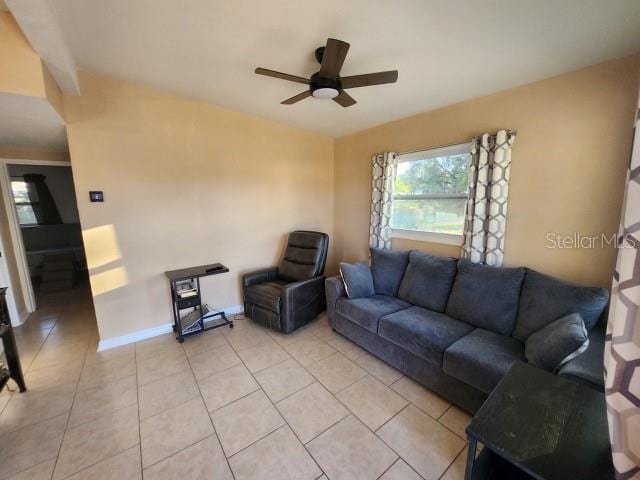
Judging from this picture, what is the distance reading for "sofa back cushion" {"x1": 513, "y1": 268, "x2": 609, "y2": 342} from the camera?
1.69 meters

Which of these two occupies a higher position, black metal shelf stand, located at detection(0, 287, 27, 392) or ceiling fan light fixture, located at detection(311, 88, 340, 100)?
ceiling fan light fixture, located at detection(311, 88, 340, 100)

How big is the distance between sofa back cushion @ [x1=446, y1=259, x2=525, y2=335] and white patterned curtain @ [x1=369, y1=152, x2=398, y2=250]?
110cm

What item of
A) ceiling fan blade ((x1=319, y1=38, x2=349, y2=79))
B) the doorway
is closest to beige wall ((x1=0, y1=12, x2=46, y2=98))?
ceiling fan blade ((x1=319, y1=38, x2=349, y2=79))

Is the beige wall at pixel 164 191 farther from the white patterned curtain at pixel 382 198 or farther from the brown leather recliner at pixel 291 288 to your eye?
the white patterned curtain at pixel 382 198

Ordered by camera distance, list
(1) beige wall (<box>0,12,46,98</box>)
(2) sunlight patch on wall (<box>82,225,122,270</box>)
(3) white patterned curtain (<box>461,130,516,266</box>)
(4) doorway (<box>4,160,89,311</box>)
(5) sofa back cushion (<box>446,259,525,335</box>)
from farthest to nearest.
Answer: (4) doorway (<box>4,160,89,311</box>)
(2) sunlight patch on wall (<box>82,225,122,270</box>)
(3) white patterned curtain (<box>461,130,516,266</box>)
(5) sofa back cushion (<box>446,259,525,335</box>)
(1) beige wall (<box>0,12,46,98</box>)

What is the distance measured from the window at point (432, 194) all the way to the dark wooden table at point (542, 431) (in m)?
1.70

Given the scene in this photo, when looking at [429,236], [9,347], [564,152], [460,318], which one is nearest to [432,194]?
[429,236]

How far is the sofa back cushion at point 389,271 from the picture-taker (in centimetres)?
282

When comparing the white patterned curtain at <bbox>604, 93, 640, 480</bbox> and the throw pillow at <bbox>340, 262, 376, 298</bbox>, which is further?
the throw pillow at <bbox>340, 262, 376, 298</bbox>

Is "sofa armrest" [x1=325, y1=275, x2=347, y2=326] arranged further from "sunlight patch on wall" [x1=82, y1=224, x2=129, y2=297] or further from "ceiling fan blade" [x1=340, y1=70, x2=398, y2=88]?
"sunlight patch on wall" [x1=82, y1=224, x2=129, y2=297]

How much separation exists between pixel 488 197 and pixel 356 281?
148 cm

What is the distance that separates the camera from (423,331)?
200cm

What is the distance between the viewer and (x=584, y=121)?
190 cm

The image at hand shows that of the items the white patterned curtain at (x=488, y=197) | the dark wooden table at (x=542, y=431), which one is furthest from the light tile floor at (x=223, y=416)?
the white patterned curtain at (x=488, y=197)
